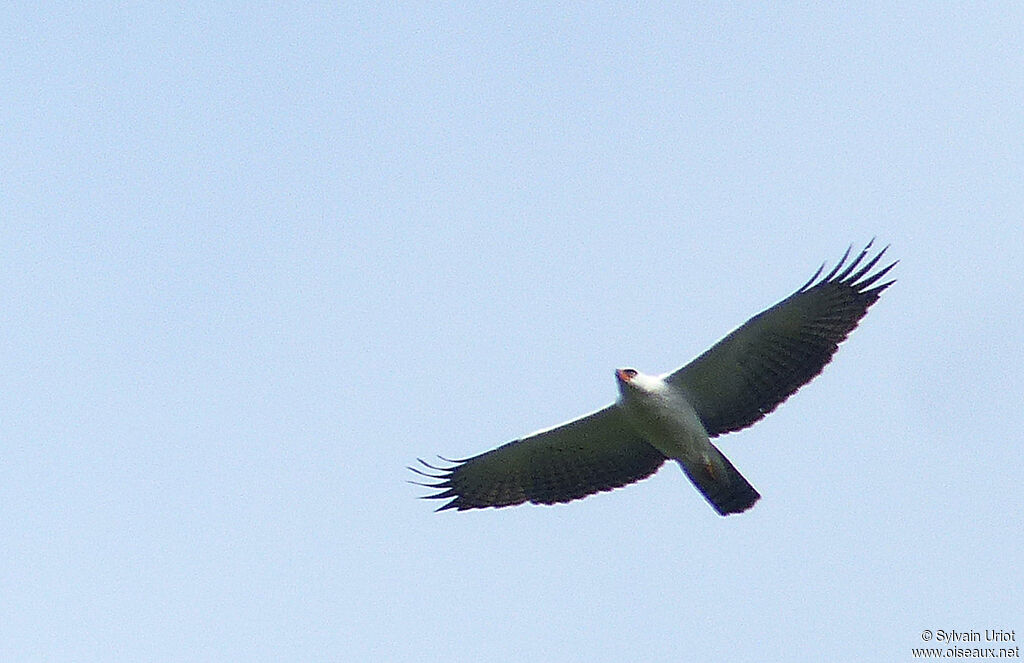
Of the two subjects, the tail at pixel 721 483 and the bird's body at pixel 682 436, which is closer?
the bird's body at pixel 682 436

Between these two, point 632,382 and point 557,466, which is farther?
point 557,466

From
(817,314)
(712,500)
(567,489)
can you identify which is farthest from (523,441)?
(817,314)

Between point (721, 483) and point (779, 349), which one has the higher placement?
point (779, 349)

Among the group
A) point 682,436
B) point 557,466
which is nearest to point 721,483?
point 682,436

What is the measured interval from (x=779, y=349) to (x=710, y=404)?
0.98 m

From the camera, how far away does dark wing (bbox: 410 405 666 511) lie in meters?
14.1

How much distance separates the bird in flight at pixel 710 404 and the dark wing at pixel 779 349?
1 cm

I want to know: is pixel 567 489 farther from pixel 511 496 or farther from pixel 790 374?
pixel 790 374

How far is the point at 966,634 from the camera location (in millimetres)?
11180

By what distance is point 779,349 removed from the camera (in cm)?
1364

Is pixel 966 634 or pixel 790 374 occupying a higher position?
pixel 790 374

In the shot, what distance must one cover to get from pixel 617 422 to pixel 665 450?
0.60 metres

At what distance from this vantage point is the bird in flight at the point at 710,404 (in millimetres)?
13406

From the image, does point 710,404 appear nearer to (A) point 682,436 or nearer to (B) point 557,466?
(A) point 682,436
